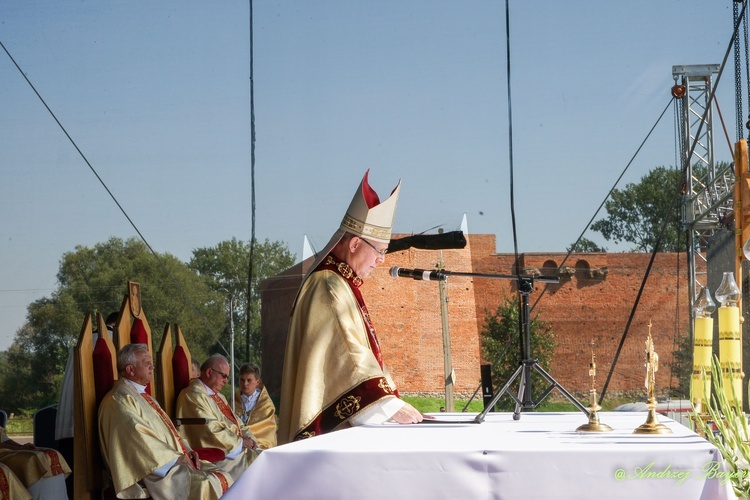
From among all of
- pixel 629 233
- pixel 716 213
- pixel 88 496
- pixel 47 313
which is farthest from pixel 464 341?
pixel 88 496

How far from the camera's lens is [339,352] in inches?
120

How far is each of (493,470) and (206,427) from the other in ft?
14.5

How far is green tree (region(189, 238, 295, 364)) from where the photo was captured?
2271cm

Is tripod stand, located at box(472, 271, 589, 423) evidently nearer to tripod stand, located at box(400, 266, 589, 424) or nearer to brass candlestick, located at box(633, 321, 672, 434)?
tripod stand, located at box(400, 266, 589, 424)

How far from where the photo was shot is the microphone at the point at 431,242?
3.78 m

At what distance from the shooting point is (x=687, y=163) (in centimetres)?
970

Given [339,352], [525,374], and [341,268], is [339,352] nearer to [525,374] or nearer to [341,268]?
[341,268]

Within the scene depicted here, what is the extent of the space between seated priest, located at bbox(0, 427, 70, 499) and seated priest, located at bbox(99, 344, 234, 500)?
0.28 m

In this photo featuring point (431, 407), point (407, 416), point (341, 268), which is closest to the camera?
point (407, 416)

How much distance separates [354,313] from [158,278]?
22775 millimetres

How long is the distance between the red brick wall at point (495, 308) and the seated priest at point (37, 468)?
1662 centimetres

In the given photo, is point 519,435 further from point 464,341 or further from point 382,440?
point 464,341

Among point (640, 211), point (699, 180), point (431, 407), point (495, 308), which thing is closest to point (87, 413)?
point (699, 180)

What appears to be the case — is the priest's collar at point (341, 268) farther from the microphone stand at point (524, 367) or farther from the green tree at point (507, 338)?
the green tree at point (507, 338)
